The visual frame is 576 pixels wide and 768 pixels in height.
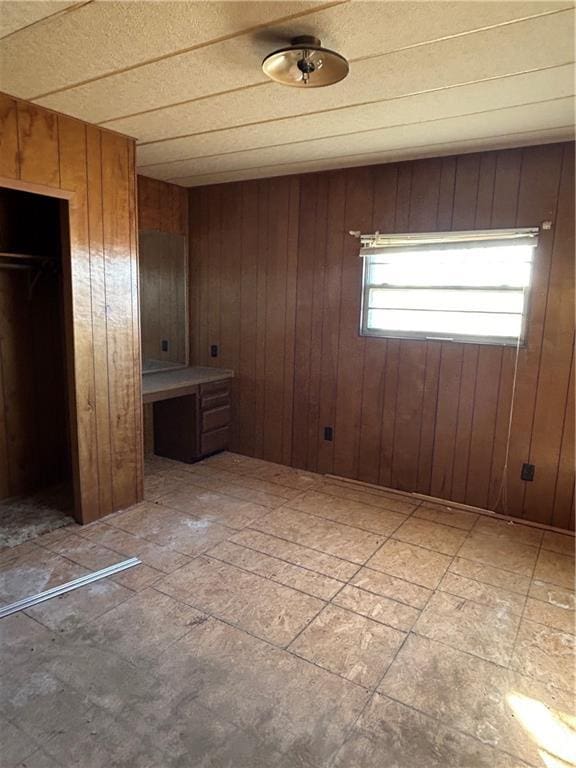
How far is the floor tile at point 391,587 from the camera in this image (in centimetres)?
238

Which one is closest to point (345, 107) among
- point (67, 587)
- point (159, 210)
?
point (159, 210)

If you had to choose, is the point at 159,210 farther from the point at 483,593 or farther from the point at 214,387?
the point at 483,593

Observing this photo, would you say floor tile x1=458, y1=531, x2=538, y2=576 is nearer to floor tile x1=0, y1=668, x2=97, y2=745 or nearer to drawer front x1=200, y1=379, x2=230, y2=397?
floor tile x1=0, y1=668, x2=97, y2=745

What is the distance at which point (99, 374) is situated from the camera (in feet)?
9.81

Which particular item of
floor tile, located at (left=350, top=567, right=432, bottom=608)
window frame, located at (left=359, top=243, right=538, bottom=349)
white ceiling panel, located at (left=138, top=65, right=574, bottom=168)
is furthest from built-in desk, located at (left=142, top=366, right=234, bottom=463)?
floor tile, located at (left=350, top=567, right=432, bottom=608)

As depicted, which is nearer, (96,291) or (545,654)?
(545,654)

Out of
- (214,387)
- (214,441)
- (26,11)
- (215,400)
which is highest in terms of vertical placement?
(26,11)

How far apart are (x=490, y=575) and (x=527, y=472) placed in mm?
886

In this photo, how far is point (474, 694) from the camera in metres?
1.81

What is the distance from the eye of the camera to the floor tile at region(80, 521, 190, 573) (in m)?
2.63

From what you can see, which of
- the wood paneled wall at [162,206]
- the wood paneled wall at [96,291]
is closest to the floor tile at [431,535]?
the wood paneled wall at [96,291]

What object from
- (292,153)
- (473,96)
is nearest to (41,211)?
(292,153)

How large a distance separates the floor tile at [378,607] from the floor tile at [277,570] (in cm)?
7

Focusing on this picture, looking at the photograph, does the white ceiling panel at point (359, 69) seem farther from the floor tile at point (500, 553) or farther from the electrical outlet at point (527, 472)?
the floor tile at point (500, 553)
